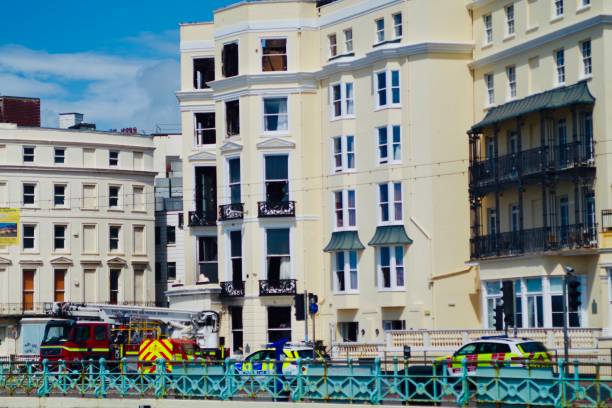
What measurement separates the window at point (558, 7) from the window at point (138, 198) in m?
41.8

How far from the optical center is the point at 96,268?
317 feet

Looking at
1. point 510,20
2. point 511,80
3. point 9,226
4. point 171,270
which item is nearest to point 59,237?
point 9,226

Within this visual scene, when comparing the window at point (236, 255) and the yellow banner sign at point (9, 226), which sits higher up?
the yellow banner sign at point (9, 226)

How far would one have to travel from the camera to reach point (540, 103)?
63.0 m

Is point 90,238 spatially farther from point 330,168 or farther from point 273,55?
point 330,168

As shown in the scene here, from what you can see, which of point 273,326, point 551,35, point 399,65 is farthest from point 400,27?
point 273,326

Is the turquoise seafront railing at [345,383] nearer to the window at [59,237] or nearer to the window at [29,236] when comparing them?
the window at [29,236]

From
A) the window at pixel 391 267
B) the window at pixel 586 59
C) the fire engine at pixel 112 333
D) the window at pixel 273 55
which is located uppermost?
the window at pixel 273 55

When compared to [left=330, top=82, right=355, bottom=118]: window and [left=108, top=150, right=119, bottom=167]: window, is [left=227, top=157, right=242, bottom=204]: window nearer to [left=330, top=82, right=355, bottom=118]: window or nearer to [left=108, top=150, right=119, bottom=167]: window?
[left=330, top=82, right=355, bottom=118]: window

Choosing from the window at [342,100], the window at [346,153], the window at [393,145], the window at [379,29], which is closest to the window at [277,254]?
the window at [346,153]

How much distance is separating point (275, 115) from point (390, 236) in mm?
10469

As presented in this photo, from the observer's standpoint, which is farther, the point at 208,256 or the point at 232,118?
the point at 208,256

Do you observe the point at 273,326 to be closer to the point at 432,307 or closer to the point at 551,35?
the point at 432,307

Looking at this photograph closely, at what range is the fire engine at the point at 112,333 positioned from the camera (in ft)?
216
